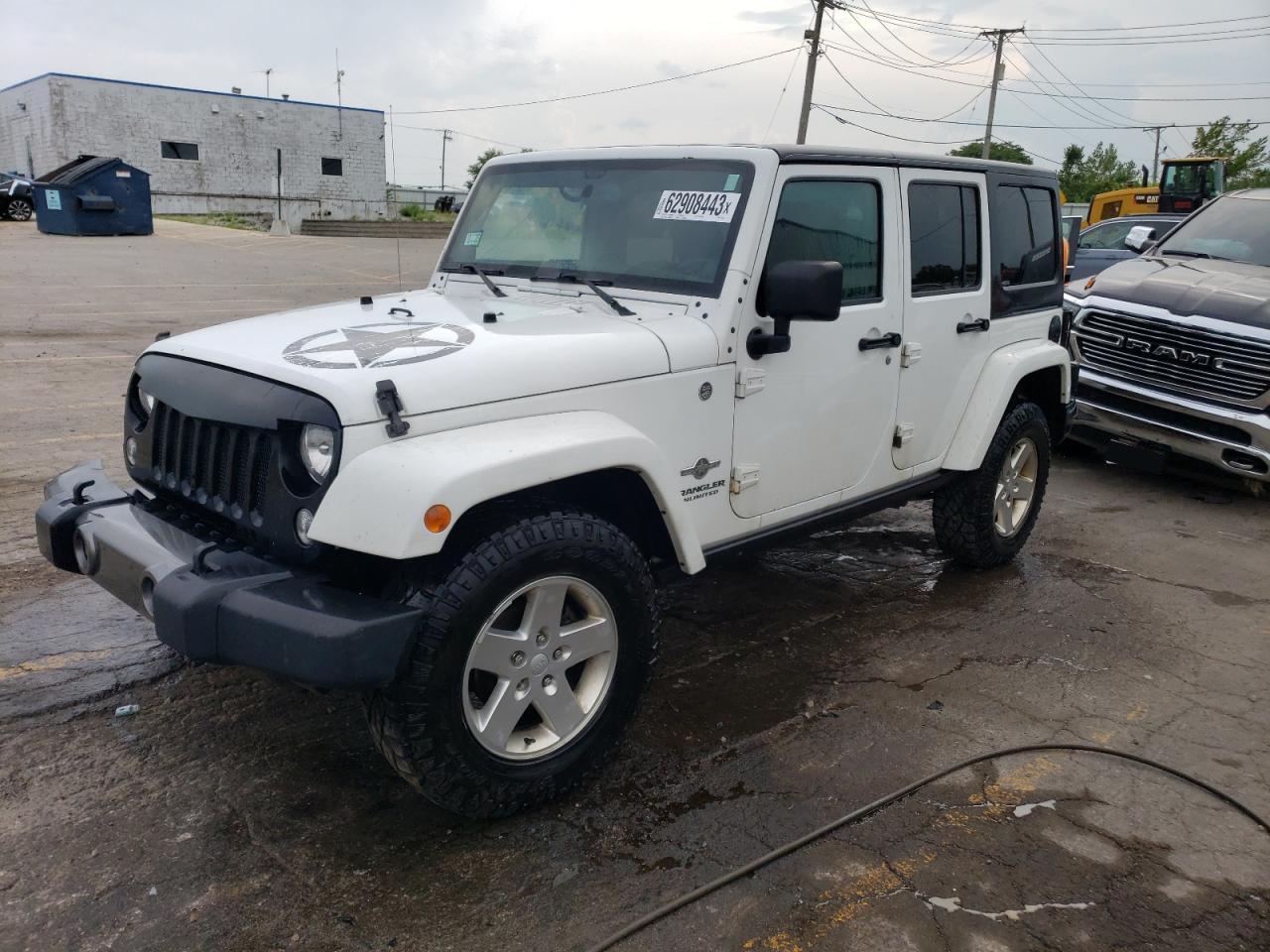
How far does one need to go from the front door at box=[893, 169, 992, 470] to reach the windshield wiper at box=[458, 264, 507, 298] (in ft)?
5.40

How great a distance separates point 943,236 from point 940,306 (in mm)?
315

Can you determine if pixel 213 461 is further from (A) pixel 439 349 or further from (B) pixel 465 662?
(B) pixel 465 662

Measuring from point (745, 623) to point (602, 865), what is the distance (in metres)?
1.82

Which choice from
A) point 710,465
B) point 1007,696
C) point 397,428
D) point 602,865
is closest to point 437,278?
point 710,465

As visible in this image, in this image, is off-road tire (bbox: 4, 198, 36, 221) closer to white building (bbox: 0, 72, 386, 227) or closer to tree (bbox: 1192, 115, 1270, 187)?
white building (bbox: 0, 72, 386, 227)

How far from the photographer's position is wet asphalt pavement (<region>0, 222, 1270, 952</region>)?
2.59 m

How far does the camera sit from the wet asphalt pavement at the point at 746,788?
102 inches

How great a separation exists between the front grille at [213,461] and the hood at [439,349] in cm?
19

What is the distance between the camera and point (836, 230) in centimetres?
383

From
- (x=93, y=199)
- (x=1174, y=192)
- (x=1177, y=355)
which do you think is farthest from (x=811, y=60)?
(x=1177, y=355)

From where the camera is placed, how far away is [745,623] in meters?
4.46

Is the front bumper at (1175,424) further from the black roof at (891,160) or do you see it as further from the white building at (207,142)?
the white building at (207,142)

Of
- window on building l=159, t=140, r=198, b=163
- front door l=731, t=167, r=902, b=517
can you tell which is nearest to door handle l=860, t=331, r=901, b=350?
front door l=731, t=167, r=902, b=517

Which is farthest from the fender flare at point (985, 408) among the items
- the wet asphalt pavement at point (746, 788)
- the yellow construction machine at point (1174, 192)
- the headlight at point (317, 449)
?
the yellow construction machine at point (1174, 192)
